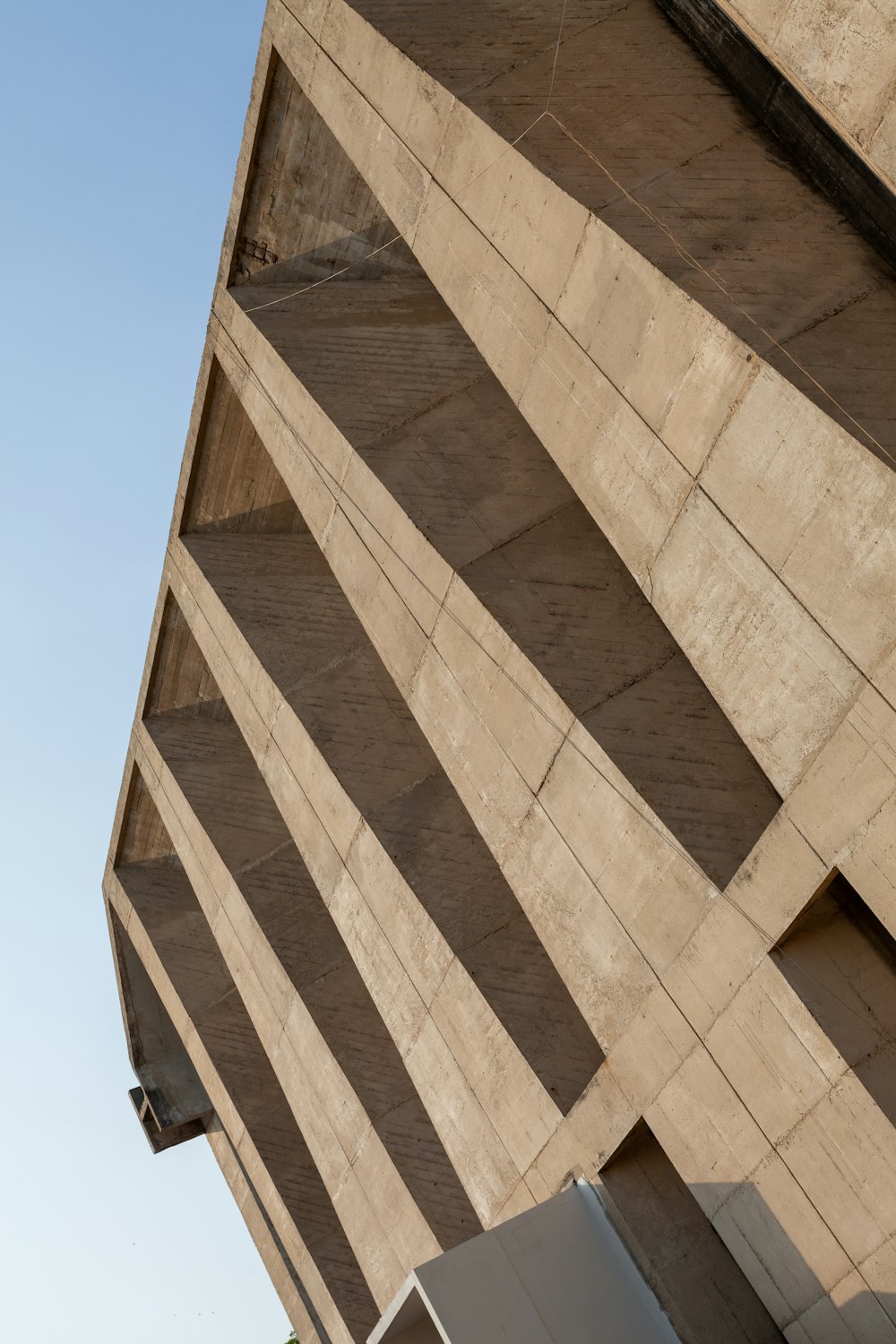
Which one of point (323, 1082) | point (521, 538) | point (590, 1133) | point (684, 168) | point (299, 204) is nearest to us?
point (684, 168)

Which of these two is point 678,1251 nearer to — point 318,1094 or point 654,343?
point 318,1094

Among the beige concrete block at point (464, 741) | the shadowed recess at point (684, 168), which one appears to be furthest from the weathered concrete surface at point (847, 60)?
the beige concrete block at point (464, 741)

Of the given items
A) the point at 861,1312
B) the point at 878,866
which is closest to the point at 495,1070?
the point at 861,1312

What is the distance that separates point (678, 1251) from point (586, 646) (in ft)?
15.7

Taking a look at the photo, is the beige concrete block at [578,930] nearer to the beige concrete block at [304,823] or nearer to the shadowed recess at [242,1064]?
the beige concrete block at [304,823]

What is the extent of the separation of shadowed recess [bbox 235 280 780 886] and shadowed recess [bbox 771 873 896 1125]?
725 mm

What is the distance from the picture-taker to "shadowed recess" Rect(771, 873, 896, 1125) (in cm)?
816

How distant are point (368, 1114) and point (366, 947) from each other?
2.04m

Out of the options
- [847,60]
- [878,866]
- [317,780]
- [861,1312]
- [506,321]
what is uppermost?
[317,780]

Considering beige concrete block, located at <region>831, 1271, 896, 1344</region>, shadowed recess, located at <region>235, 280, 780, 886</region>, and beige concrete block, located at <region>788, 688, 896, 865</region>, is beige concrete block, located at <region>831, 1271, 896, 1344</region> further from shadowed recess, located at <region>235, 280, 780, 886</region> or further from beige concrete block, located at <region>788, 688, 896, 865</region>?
A: beige concrete block, located at <region>788, 688, 896, 865</region>

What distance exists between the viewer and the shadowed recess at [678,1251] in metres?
9.62

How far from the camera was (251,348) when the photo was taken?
1388 cm

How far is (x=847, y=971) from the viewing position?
8422 millimetres

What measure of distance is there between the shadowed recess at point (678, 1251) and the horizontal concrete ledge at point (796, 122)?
7.08 metres
